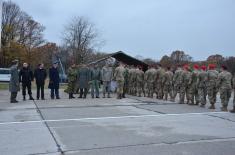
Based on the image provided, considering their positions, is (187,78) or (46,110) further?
(187,78)

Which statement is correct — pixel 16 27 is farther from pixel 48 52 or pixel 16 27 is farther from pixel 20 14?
pixel 48 52

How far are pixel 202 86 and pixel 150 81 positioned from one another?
4.94 metres

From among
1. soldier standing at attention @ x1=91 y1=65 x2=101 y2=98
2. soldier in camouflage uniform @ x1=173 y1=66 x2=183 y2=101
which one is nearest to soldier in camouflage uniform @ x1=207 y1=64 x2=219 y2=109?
soldier in camouflage uniform @ x1=173 y1=66 x2=183 y2=101

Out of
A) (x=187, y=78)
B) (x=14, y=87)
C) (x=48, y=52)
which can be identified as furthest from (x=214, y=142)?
(x=48, y=52)

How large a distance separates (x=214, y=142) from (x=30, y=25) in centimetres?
6321

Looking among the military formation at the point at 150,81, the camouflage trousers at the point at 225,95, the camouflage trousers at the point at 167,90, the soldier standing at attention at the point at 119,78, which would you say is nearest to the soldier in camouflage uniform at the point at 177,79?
the military formation at the point at 150,81

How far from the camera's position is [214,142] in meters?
8.73

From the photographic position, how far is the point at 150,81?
69.2 feet

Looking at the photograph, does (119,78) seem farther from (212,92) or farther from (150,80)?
(212,92)

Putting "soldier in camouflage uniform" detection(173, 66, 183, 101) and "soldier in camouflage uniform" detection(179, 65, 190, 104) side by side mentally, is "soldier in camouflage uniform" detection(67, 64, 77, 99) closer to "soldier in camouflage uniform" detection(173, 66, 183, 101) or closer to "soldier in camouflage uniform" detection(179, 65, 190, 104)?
"soldier in camouflage uniform" detection(173, 66, 183, 101)

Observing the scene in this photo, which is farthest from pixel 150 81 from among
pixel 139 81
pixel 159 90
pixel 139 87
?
pixel 139 87

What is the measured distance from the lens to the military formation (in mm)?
15820

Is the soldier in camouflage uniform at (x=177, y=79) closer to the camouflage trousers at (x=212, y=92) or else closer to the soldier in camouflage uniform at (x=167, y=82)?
the soldier in camouflage uniform at (x=167, y=82)

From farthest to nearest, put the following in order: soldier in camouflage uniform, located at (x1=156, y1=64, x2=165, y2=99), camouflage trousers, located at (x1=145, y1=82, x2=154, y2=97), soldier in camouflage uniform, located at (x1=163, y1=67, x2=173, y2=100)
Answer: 1. camouflage trousers, located at (x1=145, y1=82, x2=154, y2=97)
2. soldier in camouflage uniform, located at (x1=156, y1=64, x2=165, y2=99)
3. soldier in camouflage uniform, located at (x1=163, y1=67, x2=173, y2=100)
